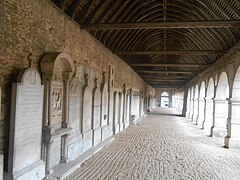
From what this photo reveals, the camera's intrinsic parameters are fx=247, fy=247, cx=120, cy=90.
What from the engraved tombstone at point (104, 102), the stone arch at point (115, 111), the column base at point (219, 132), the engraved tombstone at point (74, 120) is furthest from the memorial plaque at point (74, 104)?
the column base at point (219, 132)

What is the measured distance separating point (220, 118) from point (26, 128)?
1096 cm

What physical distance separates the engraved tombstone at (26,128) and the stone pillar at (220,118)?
10300 millimetres

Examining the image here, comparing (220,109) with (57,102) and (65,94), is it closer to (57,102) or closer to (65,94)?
(65,94)

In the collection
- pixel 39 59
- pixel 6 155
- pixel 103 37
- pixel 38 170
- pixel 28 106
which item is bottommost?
pixel 38 170

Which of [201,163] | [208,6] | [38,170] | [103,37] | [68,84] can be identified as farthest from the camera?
[103,37]

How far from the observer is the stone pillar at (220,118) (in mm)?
12742

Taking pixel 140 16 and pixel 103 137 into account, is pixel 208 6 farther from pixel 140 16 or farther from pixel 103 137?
pixel 103 137

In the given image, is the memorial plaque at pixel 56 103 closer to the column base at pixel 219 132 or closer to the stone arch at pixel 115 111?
the stone arch at pixel 115 111

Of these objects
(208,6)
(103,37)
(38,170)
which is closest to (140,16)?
(103,37)

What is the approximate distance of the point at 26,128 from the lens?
14.5ft

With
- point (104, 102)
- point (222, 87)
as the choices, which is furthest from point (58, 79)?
point (222, 87)

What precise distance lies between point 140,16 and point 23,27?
20.3ft

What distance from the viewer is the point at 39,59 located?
5.08m

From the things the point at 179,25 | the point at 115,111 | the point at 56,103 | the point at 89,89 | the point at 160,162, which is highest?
the point at 179,25
